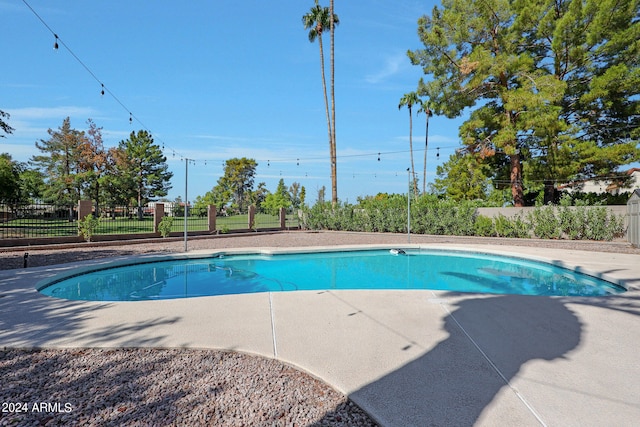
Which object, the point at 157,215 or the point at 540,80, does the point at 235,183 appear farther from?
the point at 540,80

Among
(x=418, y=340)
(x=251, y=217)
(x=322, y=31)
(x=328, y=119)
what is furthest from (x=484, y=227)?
(x=322, y=31)

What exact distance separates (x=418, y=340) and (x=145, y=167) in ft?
130

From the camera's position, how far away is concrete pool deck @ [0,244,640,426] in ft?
7.31

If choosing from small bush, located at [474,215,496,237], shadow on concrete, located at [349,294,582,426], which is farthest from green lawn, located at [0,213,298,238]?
shadow on concrete, located at [349,294,582,426]

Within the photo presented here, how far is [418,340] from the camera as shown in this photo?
10.9 ft

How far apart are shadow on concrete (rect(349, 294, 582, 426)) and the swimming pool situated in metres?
3.19

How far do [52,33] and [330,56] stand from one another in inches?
618

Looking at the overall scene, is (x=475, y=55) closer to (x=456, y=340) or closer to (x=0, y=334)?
(x=456, y=340)

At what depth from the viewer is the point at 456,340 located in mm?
3330

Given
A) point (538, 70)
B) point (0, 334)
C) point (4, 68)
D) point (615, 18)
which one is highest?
point (615, 18)

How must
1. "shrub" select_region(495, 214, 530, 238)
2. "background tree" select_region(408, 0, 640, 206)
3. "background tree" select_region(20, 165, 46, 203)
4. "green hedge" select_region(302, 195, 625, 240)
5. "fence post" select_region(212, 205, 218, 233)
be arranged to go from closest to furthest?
"green hedge" select_region(302, 195, 625, 240), "shrub" select_region(495, 214, 530, 238), "background tree" select_region(408, 0, 640, 206), "fence post" select_region(212, 205, 218, 233), "background tree" select_region(20, 165, 46, 203)

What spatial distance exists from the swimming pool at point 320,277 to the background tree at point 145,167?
30.2 m

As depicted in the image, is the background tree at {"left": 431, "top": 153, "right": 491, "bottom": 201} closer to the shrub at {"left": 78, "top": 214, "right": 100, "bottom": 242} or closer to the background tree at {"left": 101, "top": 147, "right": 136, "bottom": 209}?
the shrub at {"left": 78, "top": 214, "right": 100, "bottom": 242}

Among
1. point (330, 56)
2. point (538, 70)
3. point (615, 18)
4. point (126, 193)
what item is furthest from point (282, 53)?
point (126, 193)
